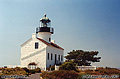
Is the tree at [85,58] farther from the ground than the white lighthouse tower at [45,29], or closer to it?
closer to it

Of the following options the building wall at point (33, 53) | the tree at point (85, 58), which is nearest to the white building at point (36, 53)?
the building wall at point (33, 53)

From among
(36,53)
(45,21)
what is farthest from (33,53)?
(45,21)

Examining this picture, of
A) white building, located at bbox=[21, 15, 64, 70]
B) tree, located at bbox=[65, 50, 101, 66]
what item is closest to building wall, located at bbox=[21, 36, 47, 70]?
white building, located at bbox=[21, 15, 64, 70]

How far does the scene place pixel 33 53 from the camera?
33.2 meters

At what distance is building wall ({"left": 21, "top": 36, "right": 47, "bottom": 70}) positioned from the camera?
32.5m

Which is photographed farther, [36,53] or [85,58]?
[85,58]

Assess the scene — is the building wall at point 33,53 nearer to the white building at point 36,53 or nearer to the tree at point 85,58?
the white building at point 36,53

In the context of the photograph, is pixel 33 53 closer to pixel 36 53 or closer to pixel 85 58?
pixel 36 53

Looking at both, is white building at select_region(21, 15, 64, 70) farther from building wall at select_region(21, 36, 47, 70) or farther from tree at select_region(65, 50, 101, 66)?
tree at select_region(65, 50, 101, 66)

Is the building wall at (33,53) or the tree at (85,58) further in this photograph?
the tree at (85,58)

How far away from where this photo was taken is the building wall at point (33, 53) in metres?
32.5

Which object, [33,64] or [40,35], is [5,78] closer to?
[33,64]

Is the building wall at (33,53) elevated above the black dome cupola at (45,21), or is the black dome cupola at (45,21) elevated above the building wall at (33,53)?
the black dome cupola at (45,21)

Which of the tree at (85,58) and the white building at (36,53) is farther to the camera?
the tree at (85,58)
